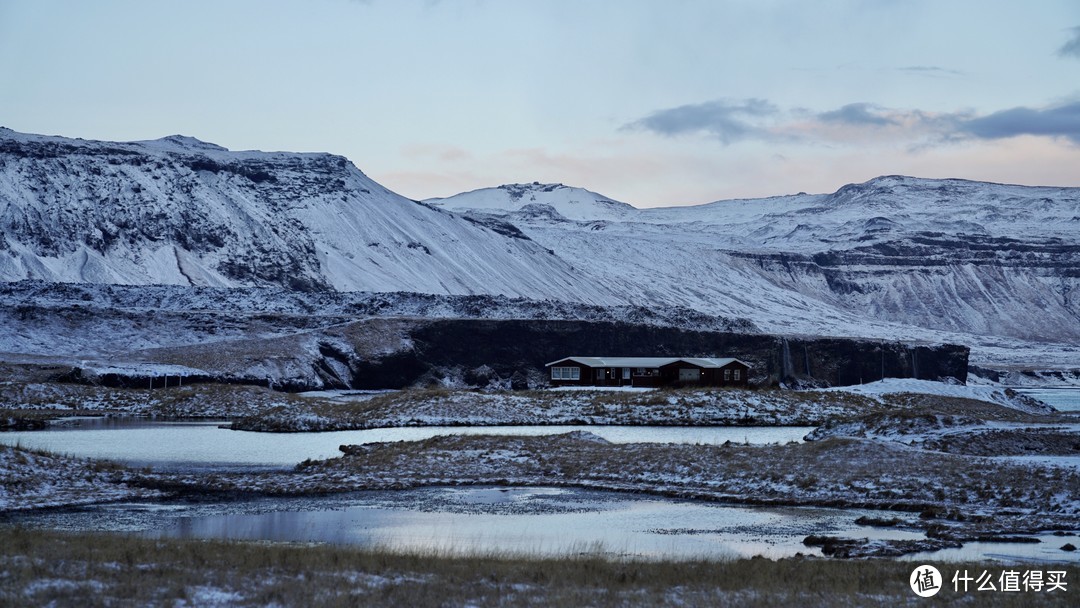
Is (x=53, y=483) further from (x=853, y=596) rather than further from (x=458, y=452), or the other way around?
(x=853, y=596)

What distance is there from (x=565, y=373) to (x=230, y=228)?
86902mm

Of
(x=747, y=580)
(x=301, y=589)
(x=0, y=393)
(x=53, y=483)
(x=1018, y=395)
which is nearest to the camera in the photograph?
(x=301, y=589)

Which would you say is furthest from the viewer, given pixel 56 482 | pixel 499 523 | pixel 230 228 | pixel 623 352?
pixel 230 228

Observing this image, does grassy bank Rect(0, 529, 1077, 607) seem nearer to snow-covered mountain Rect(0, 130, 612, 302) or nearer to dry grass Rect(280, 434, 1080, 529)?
dry grass Rect(280, 434, 1080, 529)

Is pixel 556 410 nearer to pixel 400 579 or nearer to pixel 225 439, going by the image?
pixel 225 439

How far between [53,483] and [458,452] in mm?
12467

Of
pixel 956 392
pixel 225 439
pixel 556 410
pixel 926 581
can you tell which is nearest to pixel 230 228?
pixel 556 410

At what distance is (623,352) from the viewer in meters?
113

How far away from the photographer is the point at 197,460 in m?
38.3

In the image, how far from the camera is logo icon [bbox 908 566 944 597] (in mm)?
17891

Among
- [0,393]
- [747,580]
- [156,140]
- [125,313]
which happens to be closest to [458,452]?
[747,580]

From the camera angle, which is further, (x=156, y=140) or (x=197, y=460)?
(x=156, y=140)

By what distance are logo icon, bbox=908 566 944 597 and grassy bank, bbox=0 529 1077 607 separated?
0.16 meters

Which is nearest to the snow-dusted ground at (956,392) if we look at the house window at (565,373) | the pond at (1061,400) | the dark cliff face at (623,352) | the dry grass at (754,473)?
the pond at (1061,400)
